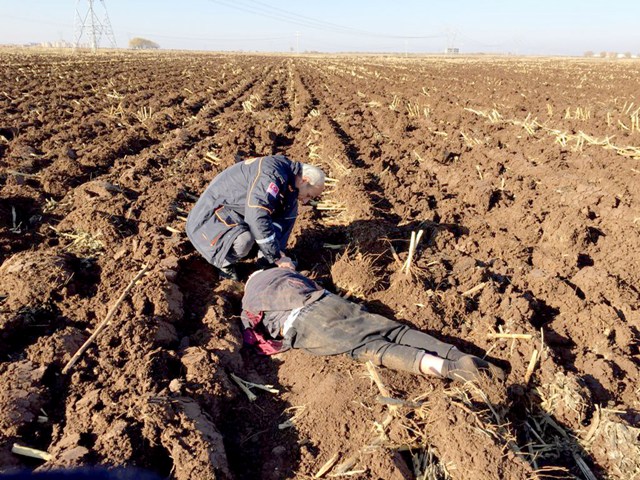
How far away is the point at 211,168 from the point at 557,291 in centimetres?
545

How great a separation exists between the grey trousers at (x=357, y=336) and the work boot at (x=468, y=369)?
0.49ft

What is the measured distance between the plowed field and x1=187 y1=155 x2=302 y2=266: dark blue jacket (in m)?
0.40

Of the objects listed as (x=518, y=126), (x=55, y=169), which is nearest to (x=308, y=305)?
(x=55, y=169)

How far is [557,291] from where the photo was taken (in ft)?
13.3

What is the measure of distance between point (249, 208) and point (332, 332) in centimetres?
149

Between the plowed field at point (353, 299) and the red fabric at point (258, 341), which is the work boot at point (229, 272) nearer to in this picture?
the plowed field at point (353, 299)

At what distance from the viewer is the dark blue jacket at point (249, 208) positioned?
13.9 feet

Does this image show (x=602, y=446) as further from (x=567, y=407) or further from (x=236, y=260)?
(x=236, y=260)

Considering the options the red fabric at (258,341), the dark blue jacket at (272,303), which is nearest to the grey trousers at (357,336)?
the dark blue jacket at (272,303)

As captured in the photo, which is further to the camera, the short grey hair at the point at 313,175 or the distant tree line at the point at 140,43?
the distant tree line at the point at 140,43

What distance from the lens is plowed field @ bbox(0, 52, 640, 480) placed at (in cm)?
258

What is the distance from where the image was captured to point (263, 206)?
4.22 meters

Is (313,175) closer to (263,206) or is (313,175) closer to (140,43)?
(263,206)

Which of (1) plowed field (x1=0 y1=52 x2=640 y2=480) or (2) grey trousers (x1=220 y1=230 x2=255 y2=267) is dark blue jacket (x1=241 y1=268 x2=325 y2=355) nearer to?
(1) plowed field (x1=0 y1=52 x2=640 y2=480)
